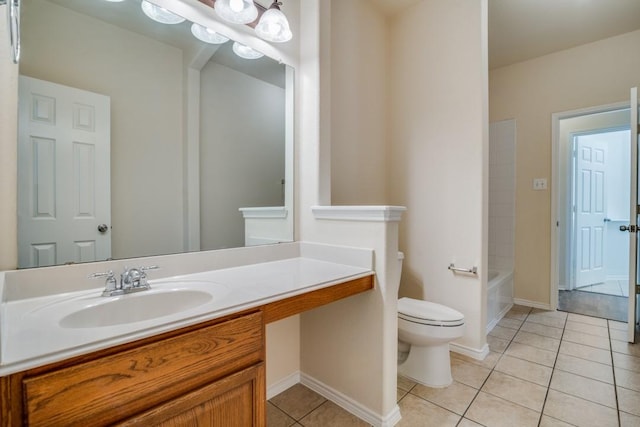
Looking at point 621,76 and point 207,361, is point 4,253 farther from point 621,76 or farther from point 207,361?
point 621,76

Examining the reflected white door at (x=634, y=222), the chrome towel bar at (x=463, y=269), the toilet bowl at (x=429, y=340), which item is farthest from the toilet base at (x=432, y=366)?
the reflected white door at (x=634, y=222)

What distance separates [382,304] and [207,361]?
87 cm

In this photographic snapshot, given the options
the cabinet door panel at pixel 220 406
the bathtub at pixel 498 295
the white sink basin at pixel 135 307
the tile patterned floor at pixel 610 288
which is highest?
the white sink basin at pixel 135 307

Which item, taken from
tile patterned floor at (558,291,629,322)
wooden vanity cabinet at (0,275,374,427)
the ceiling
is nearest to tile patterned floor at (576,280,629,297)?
tile patterned floor at (558,291,629,322)

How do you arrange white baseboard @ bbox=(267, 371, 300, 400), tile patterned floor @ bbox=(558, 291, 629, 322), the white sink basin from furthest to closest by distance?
1. tile patterned floor @ bbox=(558, 291, 629, 322)
2. white baseboard @ bbox=(267, 371, 300, 400)
3. the white sink basin

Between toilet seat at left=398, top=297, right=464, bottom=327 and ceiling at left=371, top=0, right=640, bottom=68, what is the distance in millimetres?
2310

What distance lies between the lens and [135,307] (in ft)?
3.53

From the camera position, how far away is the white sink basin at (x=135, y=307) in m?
0.95

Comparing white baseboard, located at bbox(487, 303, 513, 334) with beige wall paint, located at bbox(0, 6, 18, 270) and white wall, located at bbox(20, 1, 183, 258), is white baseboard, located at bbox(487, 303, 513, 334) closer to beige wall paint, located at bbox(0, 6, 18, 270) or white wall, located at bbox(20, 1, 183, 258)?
white wall, located at bbox(20, 1, 183, 258)

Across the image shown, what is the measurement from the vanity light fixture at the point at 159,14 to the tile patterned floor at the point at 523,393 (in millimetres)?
1982

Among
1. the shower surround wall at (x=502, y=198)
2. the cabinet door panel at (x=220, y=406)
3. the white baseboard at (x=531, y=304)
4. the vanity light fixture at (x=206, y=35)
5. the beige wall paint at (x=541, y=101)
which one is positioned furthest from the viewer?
the shower surround wall at (x=502, y=198)

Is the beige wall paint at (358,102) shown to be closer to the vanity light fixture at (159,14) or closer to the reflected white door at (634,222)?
the vanity light fixture at (159,14)

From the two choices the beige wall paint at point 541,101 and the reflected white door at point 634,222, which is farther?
the beige wall paint at point 541,101

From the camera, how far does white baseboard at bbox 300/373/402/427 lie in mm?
1475
